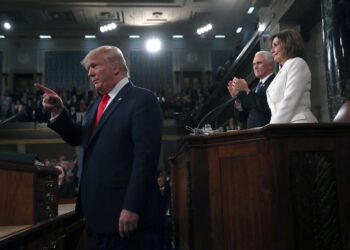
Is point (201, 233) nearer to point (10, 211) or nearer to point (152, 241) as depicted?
point (152, 241)

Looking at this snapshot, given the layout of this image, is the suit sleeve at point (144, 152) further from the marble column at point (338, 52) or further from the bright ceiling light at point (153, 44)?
the bright ceiling light at point (153, 44)

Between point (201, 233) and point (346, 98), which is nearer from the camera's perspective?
point (201, 233)

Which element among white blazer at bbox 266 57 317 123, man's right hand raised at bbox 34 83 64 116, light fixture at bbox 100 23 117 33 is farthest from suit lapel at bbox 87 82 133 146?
light fixture at bbox 100 23 117 33

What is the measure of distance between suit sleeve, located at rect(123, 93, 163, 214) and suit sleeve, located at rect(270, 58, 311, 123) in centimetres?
63

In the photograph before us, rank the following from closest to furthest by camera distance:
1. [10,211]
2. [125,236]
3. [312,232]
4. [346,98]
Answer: [125,236], [312,232], [10,211], [346,98]

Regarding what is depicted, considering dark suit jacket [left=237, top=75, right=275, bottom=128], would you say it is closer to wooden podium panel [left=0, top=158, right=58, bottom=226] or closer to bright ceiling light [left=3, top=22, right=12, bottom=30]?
wooden podium panel [left=0, top=158, right=58, bottom=226]

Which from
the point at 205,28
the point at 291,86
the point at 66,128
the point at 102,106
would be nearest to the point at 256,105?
the point at 291,86

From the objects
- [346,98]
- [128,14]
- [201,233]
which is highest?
[128,14]

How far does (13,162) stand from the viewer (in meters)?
1.99

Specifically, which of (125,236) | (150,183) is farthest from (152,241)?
(150,183)

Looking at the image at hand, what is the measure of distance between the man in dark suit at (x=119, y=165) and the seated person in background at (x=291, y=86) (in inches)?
25.7

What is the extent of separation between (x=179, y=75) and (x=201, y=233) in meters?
14.5

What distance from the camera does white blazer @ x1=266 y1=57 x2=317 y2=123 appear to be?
6.67ft

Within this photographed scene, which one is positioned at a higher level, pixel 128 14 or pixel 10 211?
pixel 128 14
